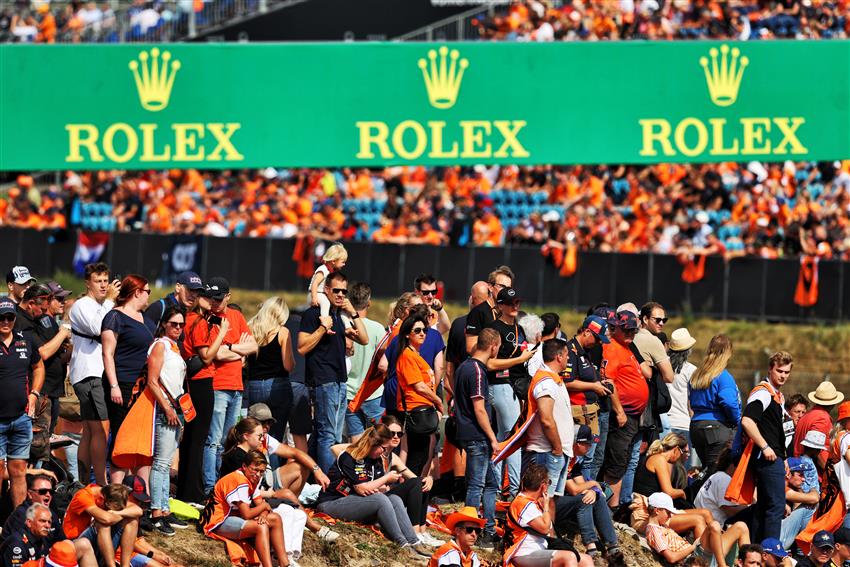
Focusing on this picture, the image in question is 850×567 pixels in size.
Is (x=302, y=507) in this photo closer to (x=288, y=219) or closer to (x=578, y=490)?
(x=578, y=490)

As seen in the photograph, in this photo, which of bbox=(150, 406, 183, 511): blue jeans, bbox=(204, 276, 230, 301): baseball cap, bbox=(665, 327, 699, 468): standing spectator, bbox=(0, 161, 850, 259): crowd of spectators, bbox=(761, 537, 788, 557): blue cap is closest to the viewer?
bbox=(150, 406, 183, 511): blue jeans

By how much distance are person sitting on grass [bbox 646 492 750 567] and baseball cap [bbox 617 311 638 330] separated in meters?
1.44

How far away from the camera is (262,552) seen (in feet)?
40.2

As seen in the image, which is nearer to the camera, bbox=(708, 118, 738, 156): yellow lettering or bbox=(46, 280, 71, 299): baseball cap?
bbox=(46, 280, 71, 299): baseball cap

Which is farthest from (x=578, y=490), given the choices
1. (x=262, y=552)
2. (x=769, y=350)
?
(x=769, y=350)

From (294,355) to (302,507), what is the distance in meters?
1.28

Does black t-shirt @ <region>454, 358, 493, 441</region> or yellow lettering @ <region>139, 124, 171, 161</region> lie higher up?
yellow lettering @ <region>139, 124, 171, 161</region>

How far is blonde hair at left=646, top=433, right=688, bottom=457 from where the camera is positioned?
15023 millimetres

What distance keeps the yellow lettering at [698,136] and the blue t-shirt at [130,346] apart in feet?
38.1

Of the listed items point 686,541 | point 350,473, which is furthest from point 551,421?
point 686,541

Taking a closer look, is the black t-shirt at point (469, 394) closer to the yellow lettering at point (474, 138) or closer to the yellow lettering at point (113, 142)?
the yellow lettering at point (474, 138)

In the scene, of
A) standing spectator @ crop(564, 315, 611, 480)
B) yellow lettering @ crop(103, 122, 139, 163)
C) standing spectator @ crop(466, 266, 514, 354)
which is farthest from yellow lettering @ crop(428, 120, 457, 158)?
standing spectator @ crop(564, 315, 611, 480)

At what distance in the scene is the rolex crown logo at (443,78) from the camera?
22578 mm

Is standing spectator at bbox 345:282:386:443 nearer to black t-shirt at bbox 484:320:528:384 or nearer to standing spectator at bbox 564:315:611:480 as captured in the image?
black t-shirt at bbox 484:320:528:384
